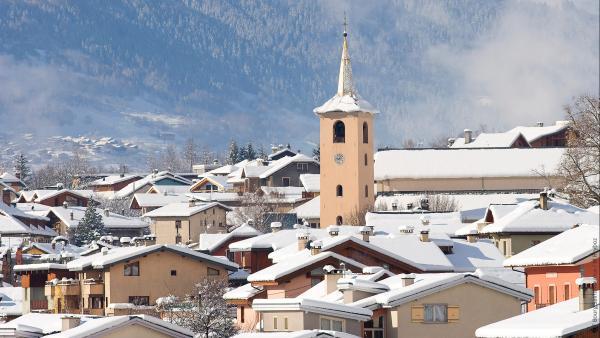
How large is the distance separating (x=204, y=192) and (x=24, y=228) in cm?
6108

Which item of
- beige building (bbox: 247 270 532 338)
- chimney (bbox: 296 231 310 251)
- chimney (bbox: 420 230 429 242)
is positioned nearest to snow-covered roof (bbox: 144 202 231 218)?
chimney (bbox: 420 230 429 242)

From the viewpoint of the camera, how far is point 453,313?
42.7 metres

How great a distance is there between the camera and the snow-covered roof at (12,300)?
63.0 metres

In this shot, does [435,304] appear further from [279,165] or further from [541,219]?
[279,165]

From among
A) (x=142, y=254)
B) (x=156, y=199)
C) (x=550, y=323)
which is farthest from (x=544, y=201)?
(x=156, y=199)

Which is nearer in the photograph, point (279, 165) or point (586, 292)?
point (586, 292)

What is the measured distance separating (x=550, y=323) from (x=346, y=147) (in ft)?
337

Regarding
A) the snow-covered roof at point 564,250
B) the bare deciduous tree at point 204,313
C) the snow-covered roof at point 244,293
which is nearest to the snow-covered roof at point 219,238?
the bare deciduous tree at point 204,313

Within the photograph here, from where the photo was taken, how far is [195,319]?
155 feet

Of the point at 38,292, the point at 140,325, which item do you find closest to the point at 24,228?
the point at 38,292

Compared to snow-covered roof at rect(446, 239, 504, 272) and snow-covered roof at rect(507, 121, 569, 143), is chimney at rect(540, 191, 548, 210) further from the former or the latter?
snow-covered roof at rect(507, 121, 569, 143)

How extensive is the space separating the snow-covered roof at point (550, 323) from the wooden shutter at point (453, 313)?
25.6 ft

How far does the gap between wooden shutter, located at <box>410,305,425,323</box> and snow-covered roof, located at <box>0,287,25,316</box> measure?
20813 mm

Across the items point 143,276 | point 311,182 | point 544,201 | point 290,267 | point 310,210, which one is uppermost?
point 311,182
